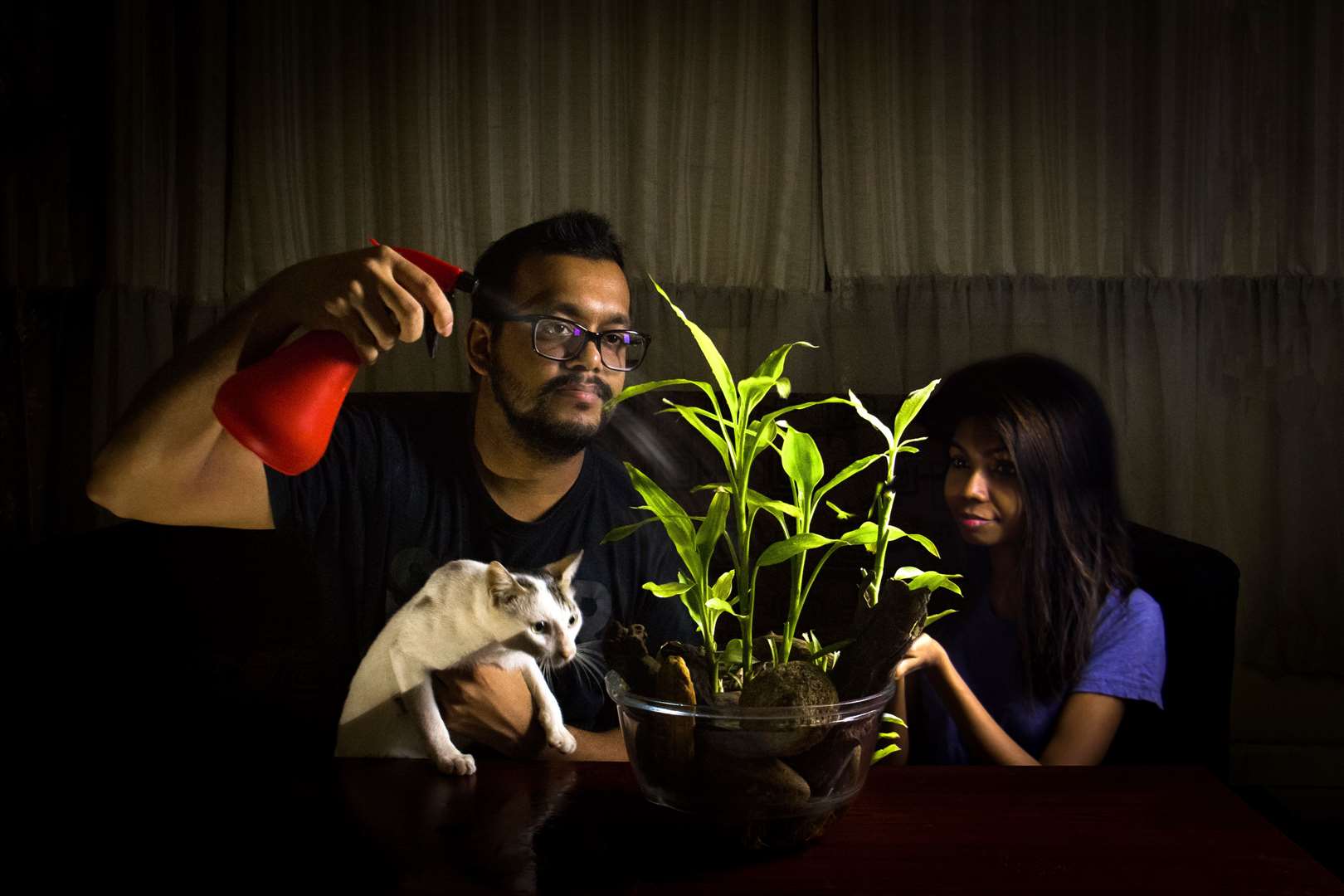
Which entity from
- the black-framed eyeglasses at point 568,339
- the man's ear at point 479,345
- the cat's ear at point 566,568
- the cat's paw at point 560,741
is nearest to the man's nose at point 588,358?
the black-framed eyeglasses at point 568,339

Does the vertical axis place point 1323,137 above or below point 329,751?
above

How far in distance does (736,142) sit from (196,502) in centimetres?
84

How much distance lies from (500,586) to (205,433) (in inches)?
15.6

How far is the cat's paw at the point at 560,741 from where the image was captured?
1.21 m

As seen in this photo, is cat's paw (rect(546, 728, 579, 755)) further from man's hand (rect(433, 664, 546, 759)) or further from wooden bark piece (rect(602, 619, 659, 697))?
wooden bark piece (rect(602, 619, 659, 697))

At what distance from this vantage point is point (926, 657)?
1252mm

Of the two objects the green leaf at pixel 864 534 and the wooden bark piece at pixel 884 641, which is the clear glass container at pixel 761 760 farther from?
the green leaf at pixel 864 534

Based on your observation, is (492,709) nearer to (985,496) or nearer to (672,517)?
(672,517)

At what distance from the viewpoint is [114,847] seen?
2.49 feet

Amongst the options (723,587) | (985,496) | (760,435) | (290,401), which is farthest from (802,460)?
(985,496)

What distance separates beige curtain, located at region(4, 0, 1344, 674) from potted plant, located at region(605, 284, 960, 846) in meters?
0.53

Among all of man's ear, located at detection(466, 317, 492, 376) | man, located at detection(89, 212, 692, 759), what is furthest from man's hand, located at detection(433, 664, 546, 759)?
man's ear, located at detection(466, 317, 492, 376)

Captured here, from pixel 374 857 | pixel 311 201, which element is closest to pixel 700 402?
pixel 311 201

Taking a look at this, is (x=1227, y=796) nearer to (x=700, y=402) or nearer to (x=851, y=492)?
→ (x=851, y=492)
